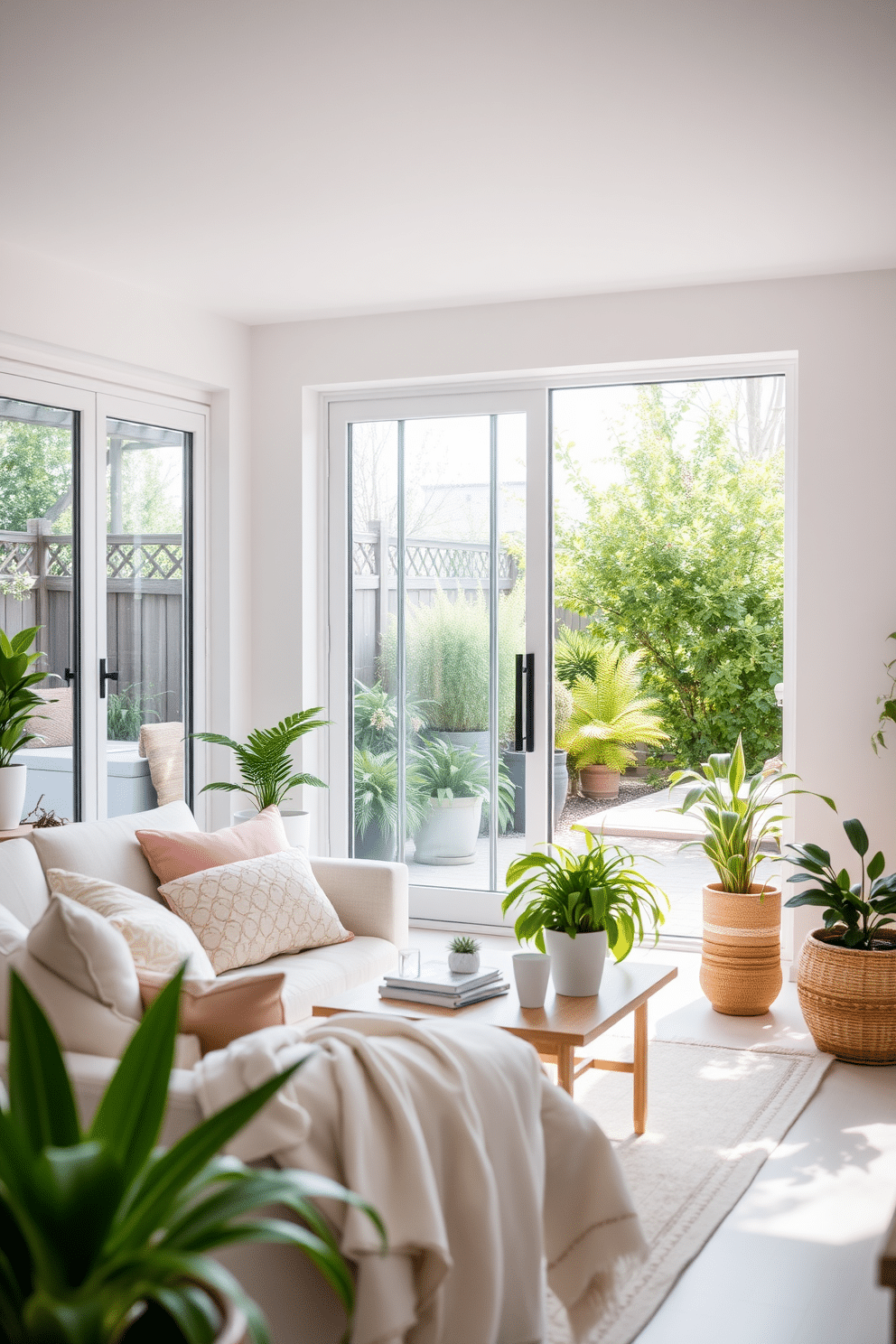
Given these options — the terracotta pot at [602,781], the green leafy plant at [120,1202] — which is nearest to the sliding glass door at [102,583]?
the green leafy plant at [120,1202]

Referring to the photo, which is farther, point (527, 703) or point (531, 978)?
point (527, 703)

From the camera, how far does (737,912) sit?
14.0 ft

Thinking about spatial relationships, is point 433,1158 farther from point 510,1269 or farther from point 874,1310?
point 874,1310

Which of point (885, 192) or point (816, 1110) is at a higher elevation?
point (885, 192)

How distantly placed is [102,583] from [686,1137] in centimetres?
305

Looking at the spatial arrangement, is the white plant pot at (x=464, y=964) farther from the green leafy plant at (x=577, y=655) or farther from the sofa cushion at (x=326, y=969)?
the green leafy plant at (x=577, y=655)

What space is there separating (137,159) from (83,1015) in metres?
2.47

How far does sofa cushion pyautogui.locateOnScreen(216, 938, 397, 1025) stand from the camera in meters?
3.22

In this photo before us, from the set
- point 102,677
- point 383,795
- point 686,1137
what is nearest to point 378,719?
point 383,795

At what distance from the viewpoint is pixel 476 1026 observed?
2.20 meters

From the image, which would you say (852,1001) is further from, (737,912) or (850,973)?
(737,912)

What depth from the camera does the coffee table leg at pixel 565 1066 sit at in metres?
2.80

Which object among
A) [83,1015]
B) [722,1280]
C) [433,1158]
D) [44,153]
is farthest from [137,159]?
[722,1280]

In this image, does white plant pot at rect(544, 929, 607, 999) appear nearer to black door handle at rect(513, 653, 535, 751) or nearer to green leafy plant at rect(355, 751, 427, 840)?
black door handle at rect(513, 653, 535, 751)
